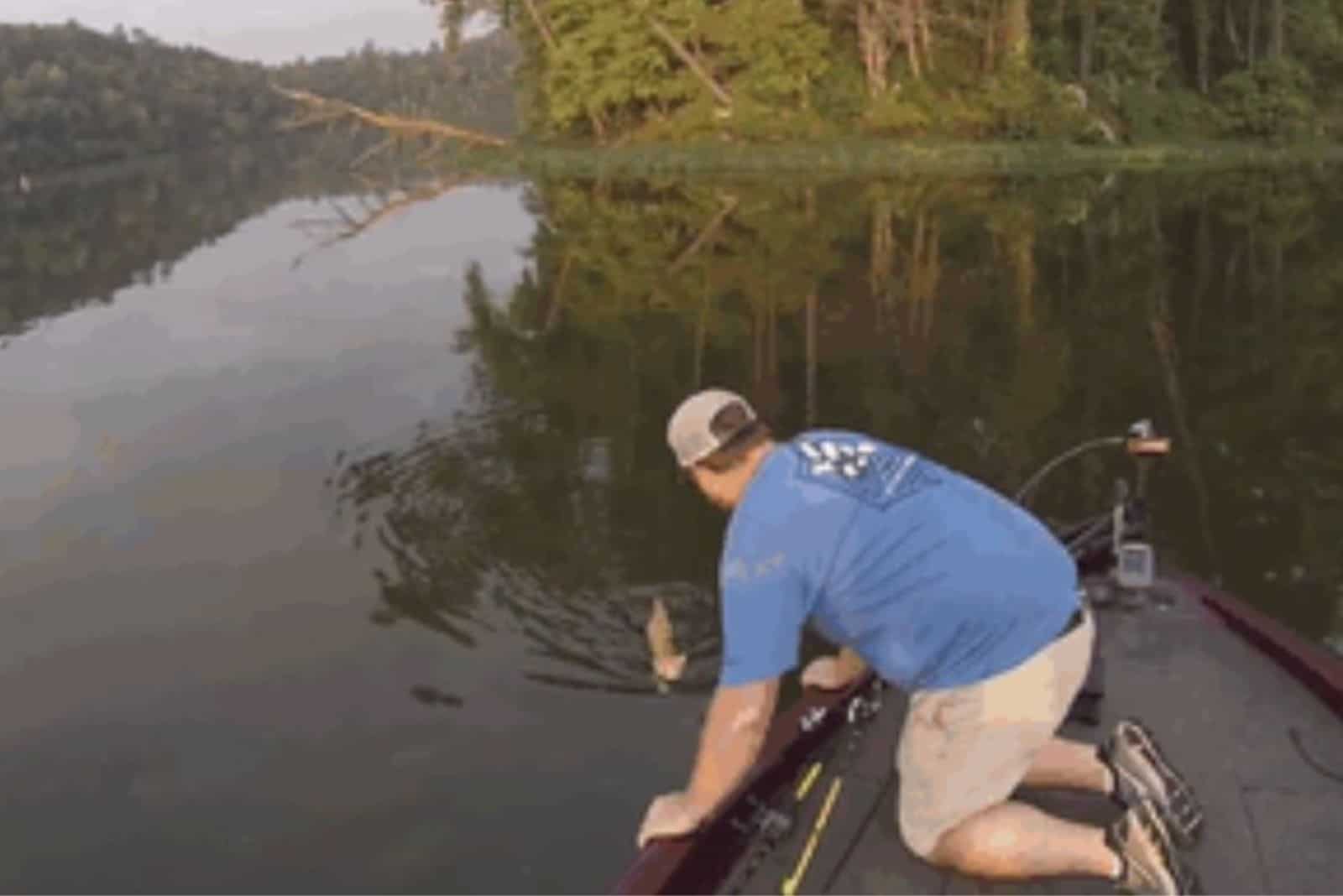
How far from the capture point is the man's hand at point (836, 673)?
473 centimetres

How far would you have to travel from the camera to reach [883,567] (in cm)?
321

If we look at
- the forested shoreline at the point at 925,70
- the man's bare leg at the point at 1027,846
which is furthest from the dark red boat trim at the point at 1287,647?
the forested shoreline at the point at 925,70

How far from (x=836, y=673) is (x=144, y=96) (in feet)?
479

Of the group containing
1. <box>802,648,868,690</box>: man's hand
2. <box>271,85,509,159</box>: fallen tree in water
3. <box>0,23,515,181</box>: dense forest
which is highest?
<box>0,23,515,181</box>: dense forest

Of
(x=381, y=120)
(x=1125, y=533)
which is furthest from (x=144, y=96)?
(x=1125, y=533)

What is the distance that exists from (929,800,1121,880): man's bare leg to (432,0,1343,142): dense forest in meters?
36.1

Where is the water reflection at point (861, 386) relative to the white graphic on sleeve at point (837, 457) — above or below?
below

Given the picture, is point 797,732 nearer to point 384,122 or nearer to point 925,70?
point 384,122

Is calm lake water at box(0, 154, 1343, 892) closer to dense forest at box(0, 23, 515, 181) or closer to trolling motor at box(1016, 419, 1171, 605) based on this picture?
trolling motor at box(1016, 419, 1171, 605)

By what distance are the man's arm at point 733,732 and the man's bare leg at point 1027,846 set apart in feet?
2.52

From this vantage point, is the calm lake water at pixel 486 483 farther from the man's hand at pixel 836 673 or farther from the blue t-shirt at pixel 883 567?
the blue t-shirt at pixel 883 567

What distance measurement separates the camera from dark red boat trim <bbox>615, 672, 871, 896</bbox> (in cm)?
372

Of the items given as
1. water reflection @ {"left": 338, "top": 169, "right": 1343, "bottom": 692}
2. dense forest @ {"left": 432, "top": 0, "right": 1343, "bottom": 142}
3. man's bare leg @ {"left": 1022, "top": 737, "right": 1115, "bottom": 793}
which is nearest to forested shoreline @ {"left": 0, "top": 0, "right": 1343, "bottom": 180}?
dense forest @ {"left": 432, "top": 0, "right": 1343, "bottom": 142}

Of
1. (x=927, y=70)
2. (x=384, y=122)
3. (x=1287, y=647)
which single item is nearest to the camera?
(x=1287, y=647)
